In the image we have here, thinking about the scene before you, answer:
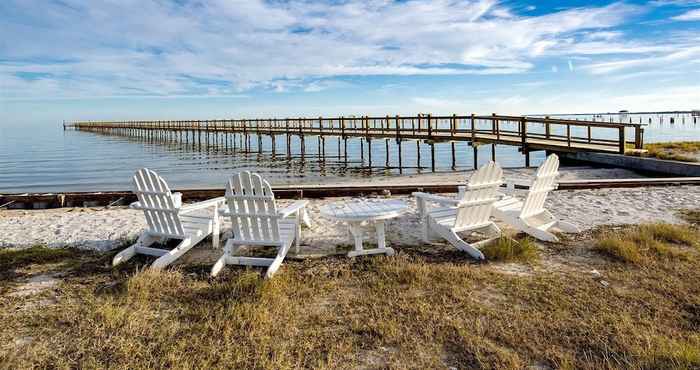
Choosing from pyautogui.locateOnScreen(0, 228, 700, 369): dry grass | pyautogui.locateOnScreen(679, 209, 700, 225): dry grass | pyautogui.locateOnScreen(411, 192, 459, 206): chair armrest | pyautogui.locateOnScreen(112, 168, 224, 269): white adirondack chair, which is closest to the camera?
pyautogui.locateOnScreen(0, 228, 700, 369): dry grass

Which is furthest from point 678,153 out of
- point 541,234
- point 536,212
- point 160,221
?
point 160,221

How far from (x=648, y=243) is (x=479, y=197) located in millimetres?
1724

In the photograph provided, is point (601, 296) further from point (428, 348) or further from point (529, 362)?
point (428, 348)

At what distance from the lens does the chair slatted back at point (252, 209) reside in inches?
176

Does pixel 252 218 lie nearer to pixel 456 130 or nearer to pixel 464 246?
pixel 464 246

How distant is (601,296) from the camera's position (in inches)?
145

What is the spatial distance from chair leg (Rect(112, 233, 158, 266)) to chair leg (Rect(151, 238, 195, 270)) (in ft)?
1.46

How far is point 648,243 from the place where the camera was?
484cm

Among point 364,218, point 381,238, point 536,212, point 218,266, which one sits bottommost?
point 218,266

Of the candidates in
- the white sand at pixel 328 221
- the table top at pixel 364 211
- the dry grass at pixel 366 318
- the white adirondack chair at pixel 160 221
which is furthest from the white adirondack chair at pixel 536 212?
the white adirondack chair at pixel 160 221

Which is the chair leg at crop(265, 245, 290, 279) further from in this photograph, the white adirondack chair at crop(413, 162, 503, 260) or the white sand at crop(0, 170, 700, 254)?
the white adirondack chair at crop(413, 162, 503, 260)

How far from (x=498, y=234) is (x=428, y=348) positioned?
8.91 feet

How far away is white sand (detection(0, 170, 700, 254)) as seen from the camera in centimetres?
566

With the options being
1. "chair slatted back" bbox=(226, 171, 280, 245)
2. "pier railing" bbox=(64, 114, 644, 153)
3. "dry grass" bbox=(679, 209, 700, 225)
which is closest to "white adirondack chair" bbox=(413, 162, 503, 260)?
"chair slatted back" bbox=(226, 171, 280, 245)
